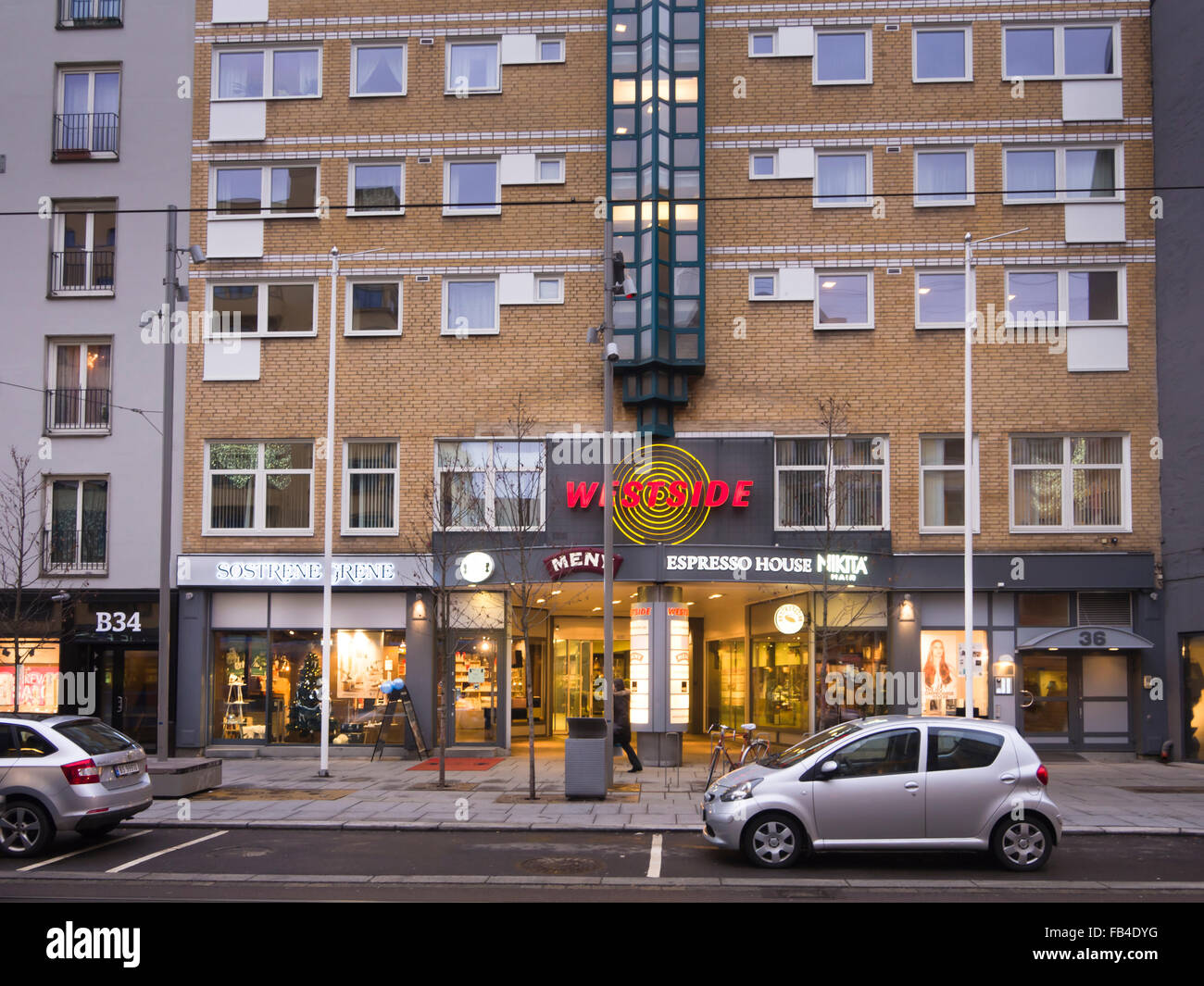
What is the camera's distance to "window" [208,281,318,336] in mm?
23734

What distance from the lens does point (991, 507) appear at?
22.6 meters

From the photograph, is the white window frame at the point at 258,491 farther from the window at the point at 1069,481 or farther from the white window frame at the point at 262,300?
the window at the point at 1069,481

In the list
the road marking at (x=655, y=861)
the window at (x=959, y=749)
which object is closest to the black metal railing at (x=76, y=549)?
the road marking at (x=655, y=861)

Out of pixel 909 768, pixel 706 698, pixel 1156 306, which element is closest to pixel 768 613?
pixel 706 698

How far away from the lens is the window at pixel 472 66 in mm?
23953

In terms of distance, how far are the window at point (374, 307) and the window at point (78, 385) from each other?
5.50m

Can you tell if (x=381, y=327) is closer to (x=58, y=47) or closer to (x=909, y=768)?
(x=58, y=47)

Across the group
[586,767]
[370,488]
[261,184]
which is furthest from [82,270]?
[586,767]

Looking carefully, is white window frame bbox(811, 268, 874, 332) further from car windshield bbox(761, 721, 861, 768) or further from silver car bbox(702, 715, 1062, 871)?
silver car bbox(702, 715, 1062, 871)

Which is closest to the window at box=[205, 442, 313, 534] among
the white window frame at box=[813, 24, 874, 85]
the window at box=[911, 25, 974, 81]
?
the white window frame at box=[813, 24, 874, 85]

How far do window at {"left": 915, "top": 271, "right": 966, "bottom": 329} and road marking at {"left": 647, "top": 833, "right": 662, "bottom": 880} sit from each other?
45.2 feet

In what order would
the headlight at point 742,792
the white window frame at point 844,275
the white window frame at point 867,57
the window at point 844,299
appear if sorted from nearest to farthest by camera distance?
1. the headlight at point 742,792
2. the white window frame at point 844,275
3. the window at point 844,299
4. the white window frame at point 867,57

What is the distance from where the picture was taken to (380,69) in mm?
24219

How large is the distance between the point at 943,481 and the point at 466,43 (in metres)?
14.2
